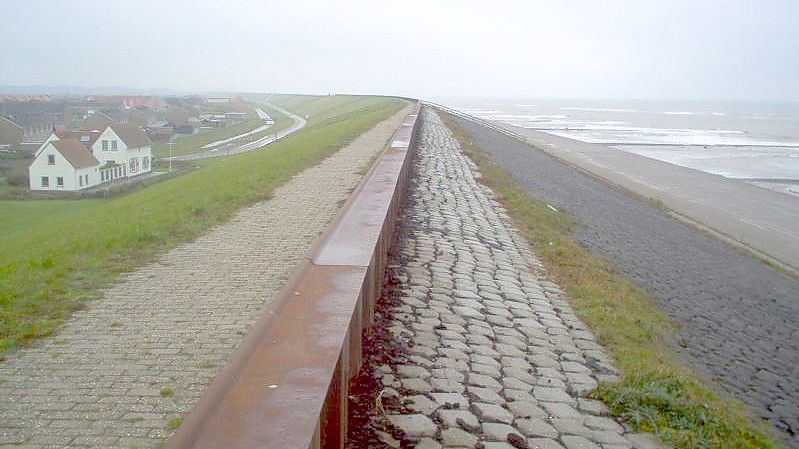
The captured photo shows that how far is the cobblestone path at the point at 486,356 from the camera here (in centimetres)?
374

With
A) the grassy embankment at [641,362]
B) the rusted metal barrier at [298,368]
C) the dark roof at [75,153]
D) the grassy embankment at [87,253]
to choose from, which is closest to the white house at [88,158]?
the dark roof at [75,153]

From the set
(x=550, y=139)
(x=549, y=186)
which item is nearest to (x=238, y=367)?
(x=549, y=186)

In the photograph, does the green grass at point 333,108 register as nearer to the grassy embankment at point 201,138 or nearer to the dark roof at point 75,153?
the grassy embankment at point 201,138

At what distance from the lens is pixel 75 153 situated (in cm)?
2159

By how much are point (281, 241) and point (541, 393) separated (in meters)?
4.33

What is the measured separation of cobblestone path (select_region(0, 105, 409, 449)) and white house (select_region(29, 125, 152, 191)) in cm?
1448

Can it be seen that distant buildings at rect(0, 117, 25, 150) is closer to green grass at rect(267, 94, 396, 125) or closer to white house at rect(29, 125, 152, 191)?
white house at rect(29, 125, 152, 191)

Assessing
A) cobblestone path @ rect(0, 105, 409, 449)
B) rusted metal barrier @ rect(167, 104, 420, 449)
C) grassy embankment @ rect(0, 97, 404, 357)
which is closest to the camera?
rusted metal barrier @ rect(167, 104, 420, 449)

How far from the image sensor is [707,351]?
7109 millimetres

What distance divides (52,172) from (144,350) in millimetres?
18143

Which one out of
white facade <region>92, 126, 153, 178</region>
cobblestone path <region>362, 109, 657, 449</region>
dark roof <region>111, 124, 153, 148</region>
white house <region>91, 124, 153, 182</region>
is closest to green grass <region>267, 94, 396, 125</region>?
dark roof <region>111, 124, 153, 148</region>

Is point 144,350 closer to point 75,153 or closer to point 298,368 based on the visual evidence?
point 298,368

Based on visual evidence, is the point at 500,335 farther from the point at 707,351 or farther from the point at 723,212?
the point at 723,212

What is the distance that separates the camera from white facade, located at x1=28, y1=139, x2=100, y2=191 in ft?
66.3
